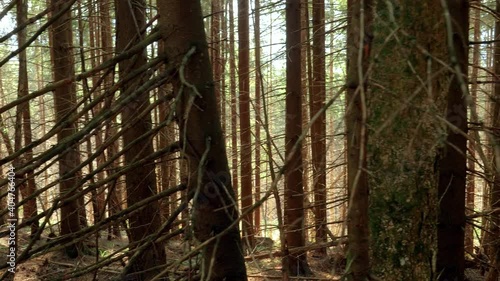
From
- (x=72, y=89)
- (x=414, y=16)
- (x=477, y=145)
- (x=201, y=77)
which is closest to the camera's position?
(x=477, y=145)

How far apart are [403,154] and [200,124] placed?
94 centimetres

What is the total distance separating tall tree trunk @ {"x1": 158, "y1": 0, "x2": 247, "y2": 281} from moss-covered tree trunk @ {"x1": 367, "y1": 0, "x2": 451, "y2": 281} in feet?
2.30

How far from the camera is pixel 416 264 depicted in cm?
191

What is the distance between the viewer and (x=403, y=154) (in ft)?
5.95

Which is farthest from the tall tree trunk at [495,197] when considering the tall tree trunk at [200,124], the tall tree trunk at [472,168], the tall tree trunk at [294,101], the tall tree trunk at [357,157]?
the tall tree trunk at [294,101]

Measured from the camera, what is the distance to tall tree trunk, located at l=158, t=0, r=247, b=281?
2166 mm

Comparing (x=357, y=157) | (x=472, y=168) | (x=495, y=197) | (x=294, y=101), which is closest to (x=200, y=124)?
(x=357, y=157)

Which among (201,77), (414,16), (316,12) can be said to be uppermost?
(316,12)

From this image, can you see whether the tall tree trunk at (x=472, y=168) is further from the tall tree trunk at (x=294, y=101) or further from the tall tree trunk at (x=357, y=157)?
the tall tree trunk at (x=294, y=101)

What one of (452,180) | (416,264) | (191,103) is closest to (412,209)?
(416,264)

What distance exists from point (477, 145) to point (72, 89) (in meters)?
8.04

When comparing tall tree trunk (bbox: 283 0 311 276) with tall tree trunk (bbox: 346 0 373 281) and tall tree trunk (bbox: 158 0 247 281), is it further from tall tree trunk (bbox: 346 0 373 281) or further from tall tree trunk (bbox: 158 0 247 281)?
tall tree trunk (bbox: 346 0 373 281)

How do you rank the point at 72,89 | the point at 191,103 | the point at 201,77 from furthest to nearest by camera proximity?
the point at 72,89 → the point at 201,77 → the point at 191,103

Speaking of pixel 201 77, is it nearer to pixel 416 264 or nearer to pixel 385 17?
pixel 385 17
